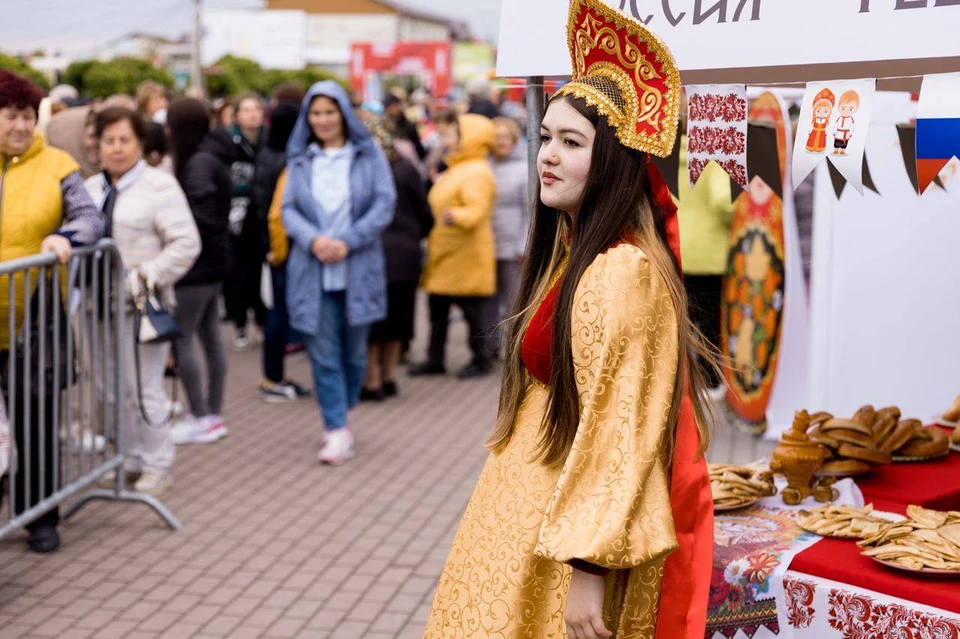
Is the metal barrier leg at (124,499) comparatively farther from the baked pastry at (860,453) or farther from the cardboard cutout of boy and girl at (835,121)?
the cardboard cutout of boy and girl at (835,121)

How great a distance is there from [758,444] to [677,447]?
16.5 feet

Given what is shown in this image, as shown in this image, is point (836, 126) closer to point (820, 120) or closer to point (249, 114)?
point (820, 120)

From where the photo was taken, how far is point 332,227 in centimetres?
661

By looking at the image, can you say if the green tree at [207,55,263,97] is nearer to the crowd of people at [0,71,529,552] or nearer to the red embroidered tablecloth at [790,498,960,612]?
the crowd of people at [0,71,529,552]

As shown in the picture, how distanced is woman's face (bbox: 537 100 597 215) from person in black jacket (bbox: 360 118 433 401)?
6.06 meters

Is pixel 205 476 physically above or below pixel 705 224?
below

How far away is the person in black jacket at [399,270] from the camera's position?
335 inches

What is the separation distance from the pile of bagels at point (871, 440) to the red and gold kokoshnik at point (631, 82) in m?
1.58

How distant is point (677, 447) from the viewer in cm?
236

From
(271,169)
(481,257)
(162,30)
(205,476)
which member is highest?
(162,30)

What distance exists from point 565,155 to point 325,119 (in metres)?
4.32

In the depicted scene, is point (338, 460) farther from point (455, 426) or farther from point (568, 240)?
point (568, 240)

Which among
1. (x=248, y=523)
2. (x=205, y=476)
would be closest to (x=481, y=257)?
(x=205, y=476)

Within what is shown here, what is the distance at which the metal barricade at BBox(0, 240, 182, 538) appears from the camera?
4816 millimetres
